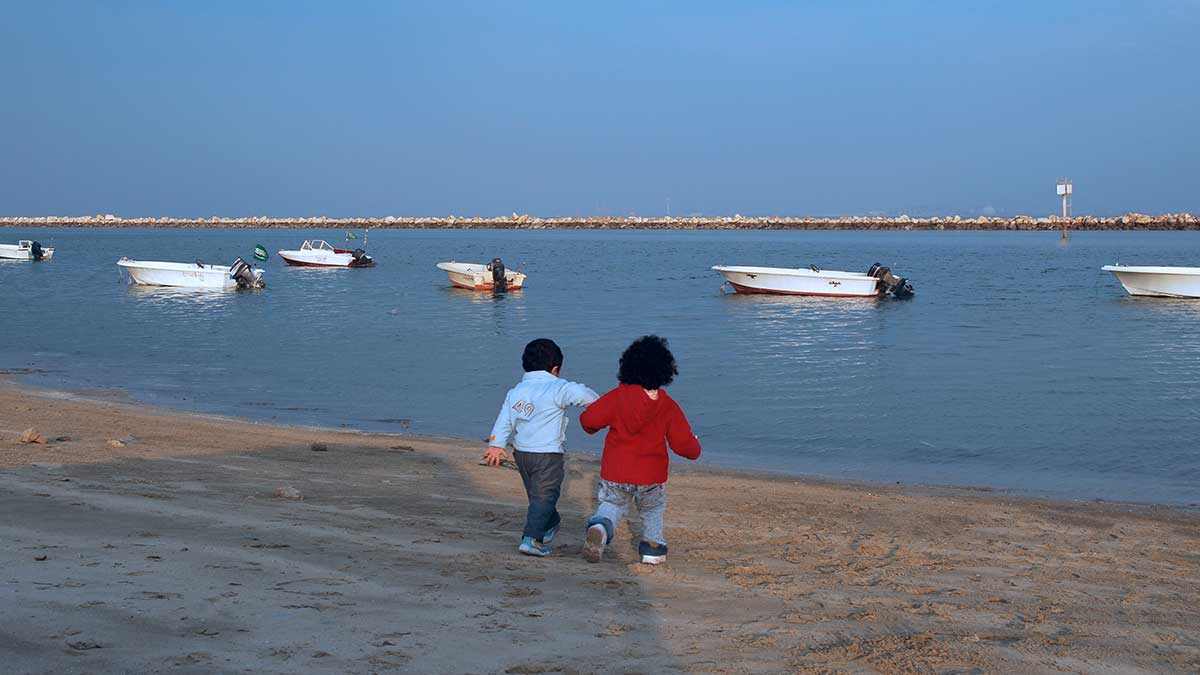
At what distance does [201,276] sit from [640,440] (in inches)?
1465

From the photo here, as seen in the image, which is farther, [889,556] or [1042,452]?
[1042,452]

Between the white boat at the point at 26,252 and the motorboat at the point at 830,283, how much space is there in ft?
142

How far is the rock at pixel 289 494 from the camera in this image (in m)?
8.07

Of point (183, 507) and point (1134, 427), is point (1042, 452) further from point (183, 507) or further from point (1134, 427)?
point (183, 507)

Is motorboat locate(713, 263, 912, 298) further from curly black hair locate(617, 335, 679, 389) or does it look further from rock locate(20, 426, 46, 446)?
curly black hair locate(617, 335, 679, 389)

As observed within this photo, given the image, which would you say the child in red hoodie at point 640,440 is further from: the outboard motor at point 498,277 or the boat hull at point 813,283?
the outboard motor at point 498,277

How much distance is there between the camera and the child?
6.51m

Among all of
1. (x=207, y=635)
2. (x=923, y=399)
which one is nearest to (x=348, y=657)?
(x=207, y=635)

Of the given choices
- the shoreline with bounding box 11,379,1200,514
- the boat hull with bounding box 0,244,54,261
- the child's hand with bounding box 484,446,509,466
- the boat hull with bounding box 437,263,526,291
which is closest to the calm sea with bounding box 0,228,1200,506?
the shoreline with bounding box 11,379,1200,514

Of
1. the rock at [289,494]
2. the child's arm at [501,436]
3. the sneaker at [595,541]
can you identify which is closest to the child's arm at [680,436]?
the sneaker at [595,541]

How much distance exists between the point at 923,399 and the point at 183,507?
12.9 meters

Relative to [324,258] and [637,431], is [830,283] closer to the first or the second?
[324,258]

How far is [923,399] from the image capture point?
57.6 ft

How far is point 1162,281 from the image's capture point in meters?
36.2
